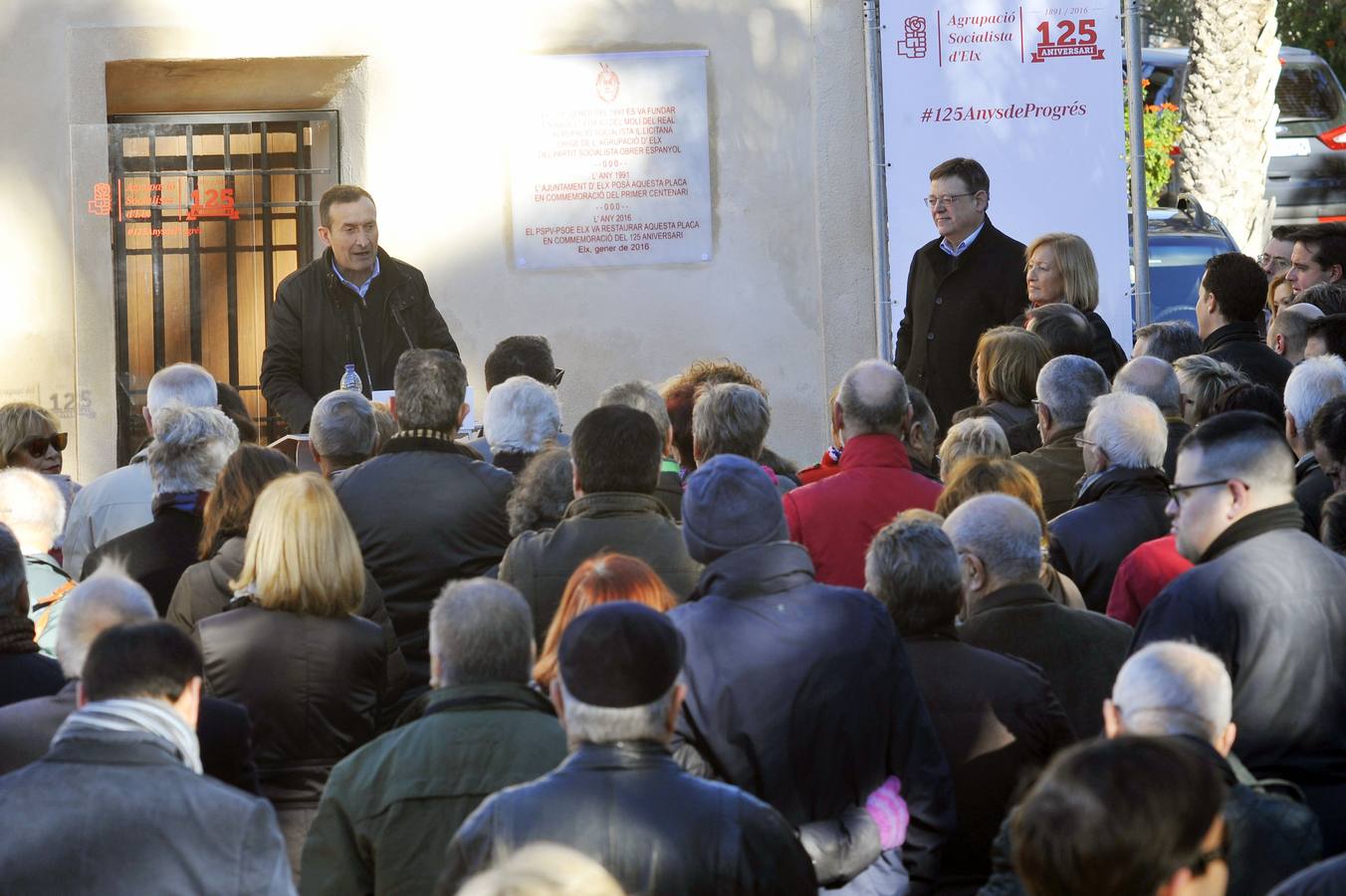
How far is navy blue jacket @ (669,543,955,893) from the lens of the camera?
4348 millimetres

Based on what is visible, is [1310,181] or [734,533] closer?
[734,533]

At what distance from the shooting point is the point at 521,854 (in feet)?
7.56

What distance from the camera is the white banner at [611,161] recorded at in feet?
34.7

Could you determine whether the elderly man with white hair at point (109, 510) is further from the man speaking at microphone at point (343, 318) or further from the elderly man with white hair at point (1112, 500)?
the elderly man with white hair at point (1112, 500)

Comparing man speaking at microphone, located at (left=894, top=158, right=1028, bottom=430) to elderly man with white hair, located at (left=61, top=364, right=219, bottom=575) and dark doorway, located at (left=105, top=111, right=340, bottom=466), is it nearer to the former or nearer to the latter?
dark doorway, located at (left=105, top=111, right=340, bottom=466)

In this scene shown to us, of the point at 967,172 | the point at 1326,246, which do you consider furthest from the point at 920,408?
the point at 1326,246

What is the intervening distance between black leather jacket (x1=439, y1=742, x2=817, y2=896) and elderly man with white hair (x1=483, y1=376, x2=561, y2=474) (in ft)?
10.5

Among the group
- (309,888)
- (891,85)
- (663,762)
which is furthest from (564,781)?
(891,85)

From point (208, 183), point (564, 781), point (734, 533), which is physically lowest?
point (564, 781)

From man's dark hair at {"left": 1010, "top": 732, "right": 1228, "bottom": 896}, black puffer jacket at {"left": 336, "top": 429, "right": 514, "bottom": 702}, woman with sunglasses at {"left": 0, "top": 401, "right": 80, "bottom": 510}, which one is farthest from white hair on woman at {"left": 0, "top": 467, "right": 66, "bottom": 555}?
man's dark hair at {"left": 1010, "top": 732, "right": 1228, "bottom": 896}

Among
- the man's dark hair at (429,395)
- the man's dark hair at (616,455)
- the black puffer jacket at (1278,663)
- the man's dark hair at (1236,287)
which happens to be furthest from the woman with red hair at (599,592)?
the man's dark hair at (1236,287)

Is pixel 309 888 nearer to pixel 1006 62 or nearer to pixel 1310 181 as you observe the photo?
pixel 1006 62

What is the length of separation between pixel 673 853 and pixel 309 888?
1.02 m

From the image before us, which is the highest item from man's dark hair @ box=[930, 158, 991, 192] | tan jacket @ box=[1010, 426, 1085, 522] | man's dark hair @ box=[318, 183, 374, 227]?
man's dark hair @ box=[930, 158, 991, 192]
